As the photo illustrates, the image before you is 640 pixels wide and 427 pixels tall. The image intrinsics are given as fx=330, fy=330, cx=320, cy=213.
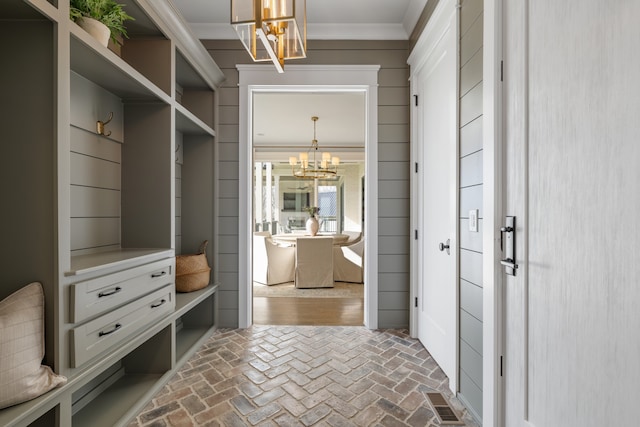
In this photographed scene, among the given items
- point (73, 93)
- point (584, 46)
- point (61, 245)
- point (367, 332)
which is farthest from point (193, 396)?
point (584, 46)

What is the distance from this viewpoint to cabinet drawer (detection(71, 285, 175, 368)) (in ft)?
4.84

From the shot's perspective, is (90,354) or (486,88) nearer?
(90,354)

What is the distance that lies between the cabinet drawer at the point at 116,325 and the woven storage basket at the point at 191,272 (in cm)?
48

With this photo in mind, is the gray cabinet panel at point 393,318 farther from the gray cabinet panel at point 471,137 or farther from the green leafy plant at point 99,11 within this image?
the green leafy plant at point 99,11

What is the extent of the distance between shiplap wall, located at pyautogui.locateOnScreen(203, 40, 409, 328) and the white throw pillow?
1964 mm

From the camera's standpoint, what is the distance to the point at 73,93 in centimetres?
183

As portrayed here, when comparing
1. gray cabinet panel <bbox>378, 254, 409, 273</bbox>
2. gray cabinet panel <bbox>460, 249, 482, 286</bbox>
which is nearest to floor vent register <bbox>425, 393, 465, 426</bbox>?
gray cabinet panel <bbox>460, 249, 482, 286</bbox>

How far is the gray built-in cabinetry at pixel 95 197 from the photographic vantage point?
135 cm

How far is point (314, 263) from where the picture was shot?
16.6 ft

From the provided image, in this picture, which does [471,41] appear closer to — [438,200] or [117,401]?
[438,200]

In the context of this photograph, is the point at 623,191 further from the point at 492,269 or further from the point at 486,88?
the point at 486,88

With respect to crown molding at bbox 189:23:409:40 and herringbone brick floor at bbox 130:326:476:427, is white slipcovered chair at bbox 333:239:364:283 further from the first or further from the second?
crown molding at bbox 189:23:409:40

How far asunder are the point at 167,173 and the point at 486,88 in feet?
6.71

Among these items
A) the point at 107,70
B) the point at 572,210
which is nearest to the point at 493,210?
the point at 572,210
